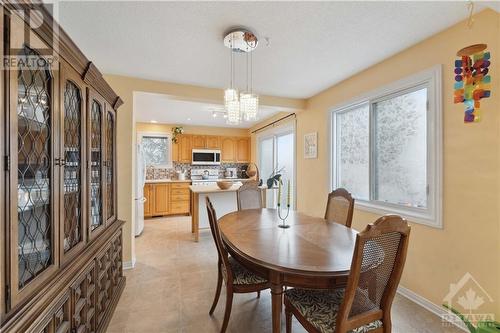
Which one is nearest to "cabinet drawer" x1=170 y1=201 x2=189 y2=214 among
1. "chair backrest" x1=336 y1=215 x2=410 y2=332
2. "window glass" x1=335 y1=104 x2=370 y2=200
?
"window glass" x1=335 y1=104 x2=370 y2=200

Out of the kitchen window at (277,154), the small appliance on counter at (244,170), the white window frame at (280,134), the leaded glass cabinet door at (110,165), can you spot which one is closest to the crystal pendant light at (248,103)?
the leaded glass cabinet door at (110,165)

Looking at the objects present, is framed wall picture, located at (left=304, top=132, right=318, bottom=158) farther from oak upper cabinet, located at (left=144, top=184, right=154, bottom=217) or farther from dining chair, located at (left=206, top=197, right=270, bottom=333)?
oak upper cabinet, located at (left=144, top=184, right=154, bottom=217)

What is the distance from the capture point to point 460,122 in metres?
1.78

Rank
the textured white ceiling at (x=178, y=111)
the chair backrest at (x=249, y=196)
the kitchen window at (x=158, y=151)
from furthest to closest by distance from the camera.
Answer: the kitchen window at (x=158, y=151)
the textured white ceiling at (x=178, y=111)
the chair backrest at (x=249, y=196)

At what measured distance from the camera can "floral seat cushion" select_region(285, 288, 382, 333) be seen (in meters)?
1.17

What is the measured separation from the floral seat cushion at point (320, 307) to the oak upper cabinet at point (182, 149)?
Result: 5098 millimetres

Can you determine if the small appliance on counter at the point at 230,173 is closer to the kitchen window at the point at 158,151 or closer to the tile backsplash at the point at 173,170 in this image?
the tile backsplash at the point at 173,170

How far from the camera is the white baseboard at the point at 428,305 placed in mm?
1765

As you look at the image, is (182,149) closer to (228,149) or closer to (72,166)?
(228,149)

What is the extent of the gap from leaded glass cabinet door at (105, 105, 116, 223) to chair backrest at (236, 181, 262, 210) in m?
1.39

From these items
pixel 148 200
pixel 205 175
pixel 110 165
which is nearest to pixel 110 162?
pixel 110 165

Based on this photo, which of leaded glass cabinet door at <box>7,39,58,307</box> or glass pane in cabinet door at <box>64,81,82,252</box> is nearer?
leaded glass cabinet door at <box>7,39,58,307</box>

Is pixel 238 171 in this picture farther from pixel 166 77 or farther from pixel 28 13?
pixel 28 13

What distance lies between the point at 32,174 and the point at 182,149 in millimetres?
5103
